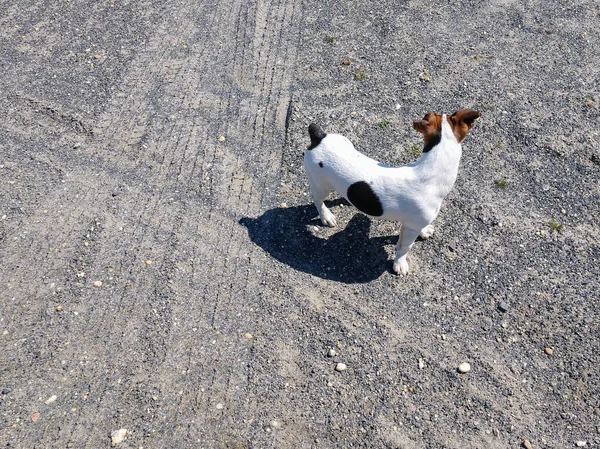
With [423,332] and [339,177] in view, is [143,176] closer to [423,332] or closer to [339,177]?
[339,177]

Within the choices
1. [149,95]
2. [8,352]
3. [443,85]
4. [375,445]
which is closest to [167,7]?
[149,95]

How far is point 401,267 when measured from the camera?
490 centimetres

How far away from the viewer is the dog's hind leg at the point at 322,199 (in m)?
4.79

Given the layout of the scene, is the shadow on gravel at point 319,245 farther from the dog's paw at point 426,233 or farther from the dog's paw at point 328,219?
the dog's paw at point 426,233

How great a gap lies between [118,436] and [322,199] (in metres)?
2.70

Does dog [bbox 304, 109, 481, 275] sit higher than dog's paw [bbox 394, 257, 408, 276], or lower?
higher

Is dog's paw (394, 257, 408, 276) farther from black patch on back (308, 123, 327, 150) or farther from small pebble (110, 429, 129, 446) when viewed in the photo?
small pebble (110, 429, 129, 446)

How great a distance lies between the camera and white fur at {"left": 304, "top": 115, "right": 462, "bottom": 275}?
4.14 m

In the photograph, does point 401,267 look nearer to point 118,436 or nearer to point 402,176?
point 402,176

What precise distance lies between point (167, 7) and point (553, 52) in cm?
562

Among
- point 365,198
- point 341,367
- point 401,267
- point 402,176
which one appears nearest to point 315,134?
point 365,198

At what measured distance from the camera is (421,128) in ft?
13.3

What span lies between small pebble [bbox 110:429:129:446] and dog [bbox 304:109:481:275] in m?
2.65

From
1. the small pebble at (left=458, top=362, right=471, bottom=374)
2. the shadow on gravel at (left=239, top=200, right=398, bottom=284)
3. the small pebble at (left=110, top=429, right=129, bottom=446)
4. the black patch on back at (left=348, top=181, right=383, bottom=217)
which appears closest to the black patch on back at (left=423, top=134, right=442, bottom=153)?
the black patch on back at (left=348, top=181, right=383, bottom=217)
